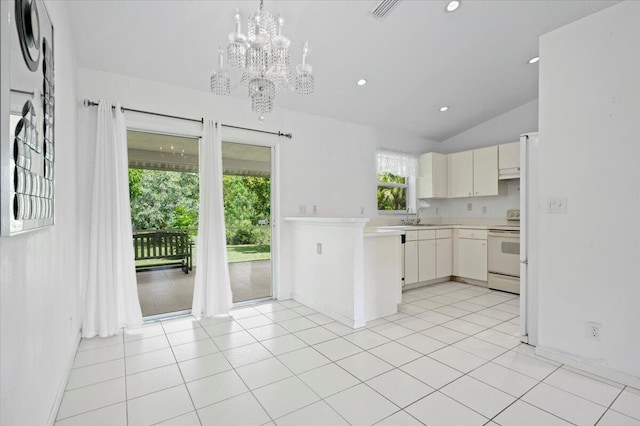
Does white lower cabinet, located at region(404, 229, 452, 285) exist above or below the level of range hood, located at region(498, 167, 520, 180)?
below

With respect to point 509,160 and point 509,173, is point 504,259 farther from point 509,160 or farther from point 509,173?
point 509,160

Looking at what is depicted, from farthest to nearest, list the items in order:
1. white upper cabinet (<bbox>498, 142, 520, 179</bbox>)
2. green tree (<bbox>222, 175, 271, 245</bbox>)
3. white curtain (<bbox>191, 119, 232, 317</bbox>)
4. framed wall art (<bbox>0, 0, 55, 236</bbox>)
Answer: white upper cabinet (<bbox>498, 142, 520, 179</bbox>), green tree (<bbox>222, 175, 271, 245</bbox>), white curtain (<bbox>191, 119, 232, 317</bbox>), framed wall art (<bbox>0, 0, 55, 236</bbox>)

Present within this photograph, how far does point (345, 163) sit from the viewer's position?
15.3ft

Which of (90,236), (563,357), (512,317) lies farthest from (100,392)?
(512,317)

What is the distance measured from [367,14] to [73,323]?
3.73 metres

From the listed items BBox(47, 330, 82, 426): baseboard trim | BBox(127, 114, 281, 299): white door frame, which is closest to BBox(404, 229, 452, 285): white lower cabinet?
BBox(127, 114, 281, 299): white door frame

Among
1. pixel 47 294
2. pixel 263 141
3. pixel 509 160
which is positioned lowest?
pixel 47 294

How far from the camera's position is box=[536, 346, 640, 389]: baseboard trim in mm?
2027

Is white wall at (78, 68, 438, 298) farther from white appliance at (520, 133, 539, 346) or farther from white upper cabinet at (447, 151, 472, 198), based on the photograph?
white appliance at (520, 133, 539, 346)

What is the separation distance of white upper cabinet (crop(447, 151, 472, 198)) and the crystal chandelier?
3967 mm

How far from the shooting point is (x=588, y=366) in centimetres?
220

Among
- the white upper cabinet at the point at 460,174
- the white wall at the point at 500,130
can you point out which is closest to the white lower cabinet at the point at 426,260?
the white upper cabinet at the point at 460,174

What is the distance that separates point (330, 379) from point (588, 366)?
6.21ft

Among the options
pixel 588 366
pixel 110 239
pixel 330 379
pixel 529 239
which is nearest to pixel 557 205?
pixel 529 239
